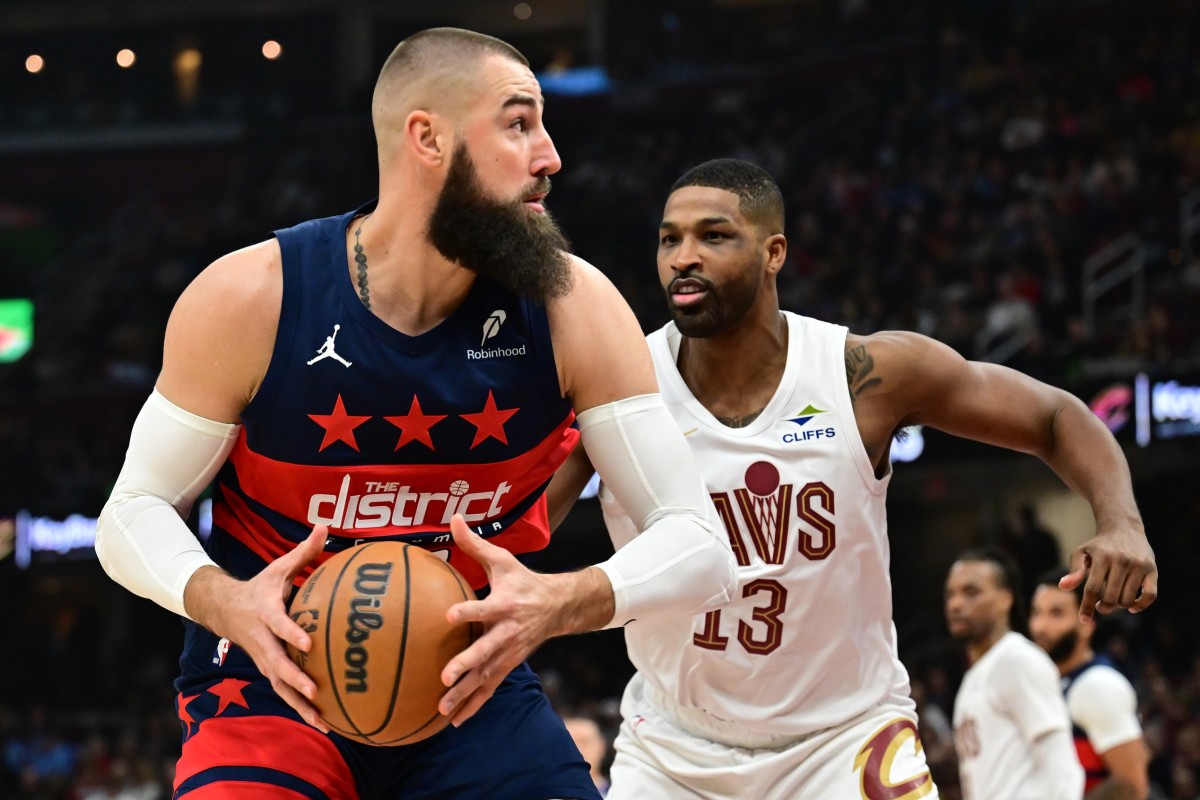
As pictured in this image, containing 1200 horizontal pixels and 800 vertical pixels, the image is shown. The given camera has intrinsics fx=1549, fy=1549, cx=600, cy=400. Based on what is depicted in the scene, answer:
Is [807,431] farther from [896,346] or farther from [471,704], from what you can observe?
[471,704]

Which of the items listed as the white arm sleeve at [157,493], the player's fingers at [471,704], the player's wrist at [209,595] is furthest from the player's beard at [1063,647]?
the player's wrist at [209,595]

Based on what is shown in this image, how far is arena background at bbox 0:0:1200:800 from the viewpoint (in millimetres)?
14883

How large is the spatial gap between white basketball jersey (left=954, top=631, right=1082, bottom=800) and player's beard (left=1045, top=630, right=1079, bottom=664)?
15.6 inches

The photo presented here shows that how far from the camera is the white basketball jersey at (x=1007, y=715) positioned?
6020mm

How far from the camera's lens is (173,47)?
2686 centimetres

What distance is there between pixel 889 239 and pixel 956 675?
5.82m

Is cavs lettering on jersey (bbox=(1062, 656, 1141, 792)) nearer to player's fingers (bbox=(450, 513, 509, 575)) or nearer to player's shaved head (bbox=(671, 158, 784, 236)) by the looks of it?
player's shaved head (bbox=(671, 158, 784, 236))

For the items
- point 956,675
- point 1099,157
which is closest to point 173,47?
point 1099,157

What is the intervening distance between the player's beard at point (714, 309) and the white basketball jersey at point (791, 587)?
0.26 meters

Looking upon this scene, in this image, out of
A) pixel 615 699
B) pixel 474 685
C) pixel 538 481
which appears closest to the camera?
pixel 474 685

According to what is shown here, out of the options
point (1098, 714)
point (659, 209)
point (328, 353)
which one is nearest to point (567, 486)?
point (328, 353)

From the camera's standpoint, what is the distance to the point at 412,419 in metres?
3.08

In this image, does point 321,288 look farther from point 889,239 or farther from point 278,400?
point 889,239

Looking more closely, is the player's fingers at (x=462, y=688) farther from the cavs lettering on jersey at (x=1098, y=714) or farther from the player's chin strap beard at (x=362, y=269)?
the cavs lettering on jersey at (x=1098, y=714)
